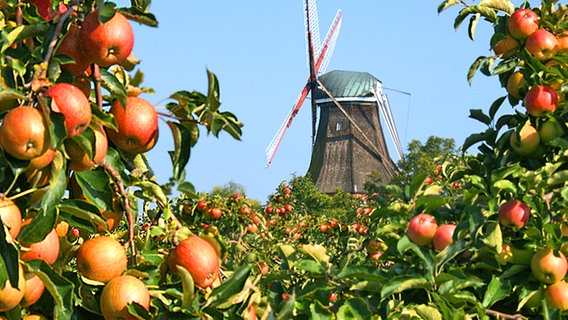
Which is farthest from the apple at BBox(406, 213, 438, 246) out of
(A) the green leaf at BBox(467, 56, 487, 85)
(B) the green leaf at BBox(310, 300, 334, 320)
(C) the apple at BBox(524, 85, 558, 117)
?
(A) the green leaf at BBox(467, 56, 487, 85)

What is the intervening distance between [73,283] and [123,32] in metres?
0.61

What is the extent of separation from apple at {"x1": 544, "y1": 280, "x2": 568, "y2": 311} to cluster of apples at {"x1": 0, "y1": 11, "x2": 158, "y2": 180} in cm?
163

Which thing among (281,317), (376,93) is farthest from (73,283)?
(376,93)

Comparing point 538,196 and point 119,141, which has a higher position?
point 538,196

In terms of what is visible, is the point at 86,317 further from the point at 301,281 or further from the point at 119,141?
the point at 301,281

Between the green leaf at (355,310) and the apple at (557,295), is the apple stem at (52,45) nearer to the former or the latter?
the green leaf at (355,310)

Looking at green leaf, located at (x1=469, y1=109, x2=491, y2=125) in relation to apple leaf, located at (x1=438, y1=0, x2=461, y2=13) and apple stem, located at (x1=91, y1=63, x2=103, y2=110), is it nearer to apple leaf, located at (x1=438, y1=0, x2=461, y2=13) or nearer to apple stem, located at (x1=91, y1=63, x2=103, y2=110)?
apple leaf, located at (x1=438, y1=0, x2=461, y2=13)

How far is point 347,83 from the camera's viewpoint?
49.2m

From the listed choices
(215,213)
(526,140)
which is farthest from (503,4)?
(215,213)

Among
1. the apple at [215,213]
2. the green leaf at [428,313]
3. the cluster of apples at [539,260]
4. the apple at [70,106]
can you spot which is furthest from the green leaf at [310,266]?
the apple at [215,213]

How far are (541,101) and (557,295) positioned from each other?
3.07 feet

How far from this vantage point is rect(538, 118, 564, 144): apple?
11.4 feet

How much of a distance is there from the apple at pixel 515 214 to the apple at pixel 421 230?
27cm

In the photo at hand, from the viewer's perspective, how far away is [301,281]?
4.04 m
